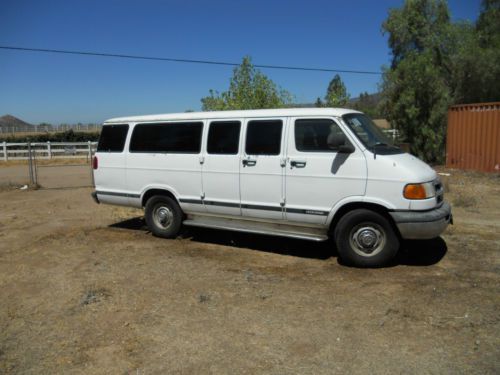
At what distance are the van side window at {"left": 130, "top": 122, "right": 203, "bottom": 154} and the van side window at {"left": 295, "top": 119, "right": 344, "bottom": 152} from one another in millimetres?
1704

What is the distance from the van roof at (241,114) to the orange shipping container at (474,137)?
11904mm

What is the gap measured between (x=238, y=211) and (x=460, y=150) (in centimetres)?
1336

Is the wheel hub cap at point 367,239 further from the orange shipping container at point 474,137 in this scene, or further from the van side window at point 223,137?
the orange shipping container at point 474,137

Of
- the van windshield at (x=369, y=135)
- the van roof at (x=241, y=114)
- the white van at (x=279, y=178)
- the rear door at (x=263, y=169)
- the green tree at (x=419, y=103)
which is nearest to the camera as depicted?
the white van at (x=279, y=178)

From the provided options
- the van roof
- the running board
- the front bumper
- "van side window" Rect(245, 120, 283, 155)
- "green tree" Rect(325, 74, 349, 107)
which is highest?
"green tree" Rect(325, 74, 349, 107)

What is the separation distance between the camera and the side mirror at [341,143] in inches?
226

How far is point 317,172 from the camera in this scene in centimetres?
597

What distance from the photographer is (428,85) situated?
1919 cm

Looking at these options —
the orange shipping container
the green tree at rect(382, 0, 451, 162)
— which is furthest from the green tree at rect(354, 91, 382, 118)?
the orange shipping container

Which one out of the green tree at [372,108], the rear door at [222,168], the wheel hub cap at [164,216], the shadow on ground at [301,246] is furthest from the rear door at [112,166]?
the green tree at [372,108]

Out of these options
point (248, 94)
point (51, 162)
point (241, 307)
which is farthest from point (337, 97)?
point (51, 162)

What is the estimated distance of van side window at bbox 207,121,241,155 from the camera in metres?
6.70

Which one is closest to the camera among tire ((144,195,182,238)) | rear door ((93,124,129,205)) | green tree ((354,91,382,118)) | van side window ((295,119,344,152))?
van side window ((295,119,344,152))

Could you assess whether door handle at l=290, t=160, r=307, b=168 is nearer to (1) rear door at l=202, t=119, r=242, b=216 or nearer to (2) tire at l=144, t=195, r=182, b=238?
(1) rear door at l=202, t=119, r=242, b=216
